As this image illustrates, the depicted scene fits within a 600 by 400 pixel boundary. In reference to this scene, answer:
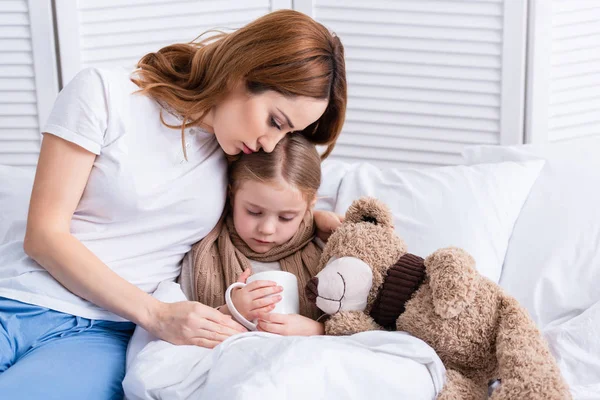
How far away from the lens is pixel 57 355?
141 centimetres

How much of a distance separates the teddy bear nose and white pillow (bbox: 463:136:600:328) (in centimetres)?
49

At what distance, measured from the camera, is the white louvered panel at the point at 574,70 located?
2.41 m

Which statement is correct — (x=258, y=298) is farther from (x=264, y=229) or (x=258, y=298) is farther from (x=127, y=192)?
(x=127, y=192)

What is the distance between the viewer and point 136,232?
158cm

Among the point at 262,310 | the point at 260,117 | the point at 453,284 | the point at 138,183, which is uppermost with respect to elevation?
the point at 260,117

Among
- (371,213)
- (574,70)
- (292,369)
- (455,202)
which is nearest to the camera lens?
A: (292,369)

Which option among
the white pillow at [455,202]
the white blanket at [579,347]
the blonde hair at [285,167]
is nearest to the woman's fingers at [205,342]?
the blonde hair at [285,167]

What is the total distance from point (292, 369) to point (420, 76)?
61.9 inches

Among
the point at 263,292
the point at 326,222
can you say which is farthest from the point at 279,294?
the point at 326,222

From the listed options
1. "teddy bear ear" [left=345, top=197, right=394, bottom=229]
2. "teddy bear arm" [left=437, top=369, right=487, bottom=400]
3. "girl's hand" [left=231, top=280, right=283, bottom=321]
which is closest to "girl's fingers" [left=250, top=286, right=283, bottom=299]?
"girl's hand" [left=231, top=280, right=283, bottom=321]

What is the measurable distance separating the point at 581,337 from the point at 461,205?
0.41 metres

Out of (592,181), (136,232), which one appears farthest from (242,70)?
(592,181)

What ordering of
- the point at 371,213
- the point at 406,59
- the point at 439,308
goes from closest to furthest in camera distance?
the point at 439,308 < the point at 371,213 < the point at 406,59

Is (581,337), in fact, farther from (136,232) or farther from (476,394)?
(136,232)
